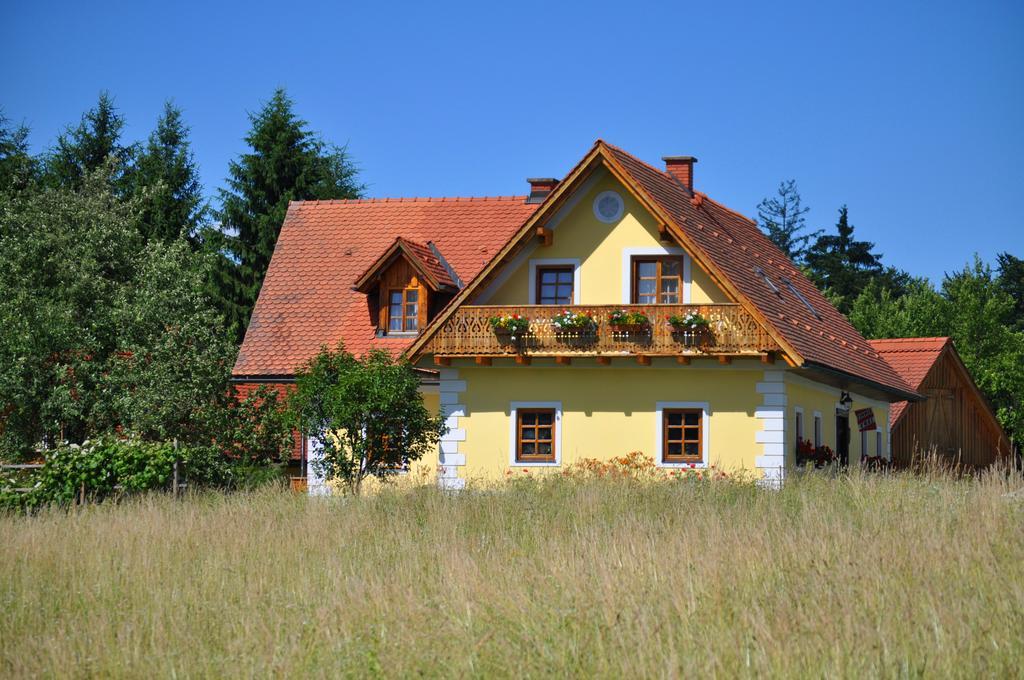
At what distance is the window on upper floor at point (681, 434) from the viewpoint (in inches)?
1013

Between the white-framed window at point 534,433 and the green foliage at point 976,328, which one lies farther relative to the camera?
the green foliage at point 976,328

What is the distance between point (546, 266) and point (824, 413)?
23.1ft

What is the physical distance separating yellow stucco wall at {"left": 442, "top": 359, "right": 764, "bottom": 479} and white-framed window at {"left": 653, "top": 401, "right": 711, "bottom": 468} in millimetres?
76

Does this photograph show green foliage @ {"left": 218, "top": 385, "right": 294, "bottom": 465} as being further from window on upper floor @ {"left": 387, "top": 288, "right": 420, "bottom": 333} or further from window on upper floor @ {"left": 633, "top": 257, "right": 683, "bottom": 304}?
window on upper floor @ {"left": 633, "top": 257, "right": 683, "bottom": 304}

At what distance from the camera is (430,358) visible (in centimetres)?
2681

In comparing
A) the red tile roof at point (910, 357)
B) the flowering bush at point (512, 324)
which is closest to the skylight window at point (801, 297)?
the red tile roof at point (910, 357)

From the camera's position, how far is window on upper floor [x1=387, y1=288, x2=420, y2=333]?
98.1ft

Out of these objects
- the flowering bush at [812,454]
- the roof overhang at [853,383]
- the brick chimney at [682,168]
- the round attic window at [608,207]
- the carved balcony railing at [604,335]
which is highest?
the brick chimney at [682,168]

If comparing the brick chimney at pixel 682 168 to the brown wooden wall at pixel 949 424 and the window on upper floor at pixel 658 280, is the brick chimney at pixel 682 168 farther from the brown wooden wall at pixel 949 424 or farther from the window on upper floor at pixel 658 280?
the brown wooden wall at pixel 949 424

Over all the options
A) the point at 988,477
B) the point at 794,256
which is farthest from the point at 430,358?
the point at 794,256

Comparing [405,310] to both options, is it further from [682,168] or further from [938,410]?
[938,410]

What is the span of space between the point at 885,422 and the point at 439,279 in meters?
13.3

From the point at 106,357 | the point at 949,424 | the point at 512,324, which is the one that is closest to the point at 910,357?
the point at 949,424

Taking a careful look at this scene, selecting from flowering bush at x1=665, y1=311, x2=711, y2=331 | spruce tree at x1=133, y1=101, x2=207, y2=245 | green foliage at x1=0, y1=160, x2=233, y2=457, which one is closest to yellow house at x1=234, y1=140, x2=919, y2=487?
flowering bush at x1=665, y1=311, x2=711, y2=331
